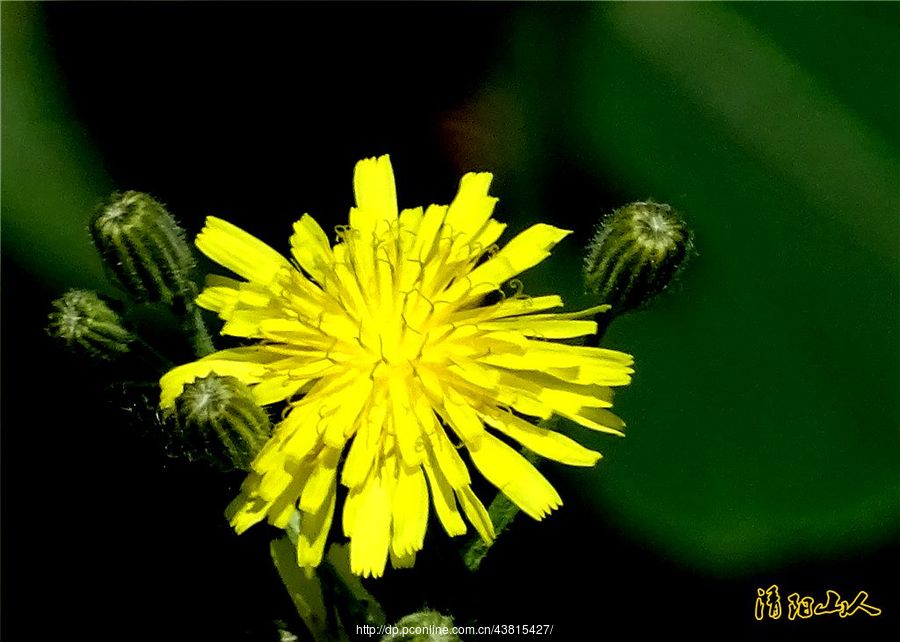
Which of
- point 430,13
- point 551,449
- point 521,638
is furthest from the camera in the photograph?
point 430,13

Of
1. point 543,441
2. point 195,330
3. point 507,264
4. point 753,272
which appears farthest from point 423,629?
point 753,272

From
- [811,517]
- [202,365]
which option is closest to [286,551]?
[202,365]

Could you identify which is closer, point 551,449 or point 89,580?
point 551,449

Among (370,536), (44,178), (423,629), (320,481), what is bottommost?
(423,629)

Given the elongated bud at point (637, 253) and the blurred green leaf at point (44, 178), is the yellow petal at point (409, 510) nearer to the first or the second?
the elongated bud at point (637, 253)

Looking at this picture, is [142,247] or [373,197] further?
[373,197]

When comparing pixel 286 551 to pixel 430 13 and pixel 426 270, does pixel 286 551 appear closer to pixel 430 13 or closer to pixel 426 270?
pixel 426 270

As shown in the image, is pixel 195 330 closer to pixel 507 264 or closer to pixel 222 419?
pixel 222 419
